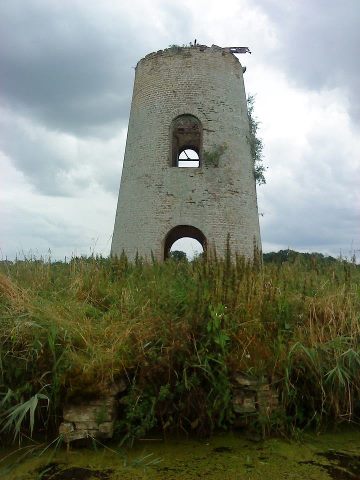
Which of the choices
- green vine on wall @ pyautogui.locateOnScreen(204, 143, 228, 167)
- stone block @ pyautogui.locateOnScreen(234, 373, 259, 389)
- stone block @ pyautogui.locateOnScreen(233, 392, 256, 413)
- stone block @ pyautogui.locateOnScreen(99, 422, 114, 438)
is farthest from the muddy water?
green vine on wall @ pyautogui.locateOnScreen(204, 143, 228, 167)

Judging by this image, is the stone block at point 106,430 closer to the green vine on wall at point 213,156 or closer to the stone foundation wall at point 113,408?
the stone foundation wall at point 113,408

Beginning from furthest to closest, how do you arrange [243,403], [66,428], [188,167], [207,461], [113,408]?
[188,167] → [243,403] → [113,408] → [66,428] → [207,461]

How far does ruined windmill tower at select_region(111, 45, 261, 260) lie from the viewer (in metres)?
9.45

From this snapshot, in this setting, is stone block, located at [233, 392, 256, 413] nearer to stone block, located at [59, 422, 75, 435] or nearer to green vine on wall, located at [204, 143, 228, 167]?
stone block, located at [59, 422, 75, 435]

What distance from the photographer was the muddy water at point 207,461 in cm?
259

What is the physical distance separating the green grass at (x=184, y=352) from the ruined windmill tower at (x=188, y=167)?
→ 5.34 metres

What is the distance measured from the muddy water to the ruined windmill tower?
6.37 m

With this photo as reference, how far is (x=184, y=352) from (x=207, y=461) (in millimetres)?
760

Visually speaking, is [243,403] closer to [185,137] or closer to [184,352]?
[184,352]

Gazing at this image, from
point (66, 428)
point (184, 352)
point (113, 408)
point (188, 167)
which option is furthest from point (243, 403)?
point (188, 167)

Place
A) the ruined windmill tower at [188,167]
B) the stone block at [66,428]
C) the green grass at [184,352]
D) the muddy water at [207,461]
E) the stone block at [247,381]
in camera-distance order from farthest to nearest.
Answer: the ruined windmill tower at [188,167]
the stone block at [247,381]
the green grass at [184,352]
the stone block at [66,428]
the muddy water at [207,461]

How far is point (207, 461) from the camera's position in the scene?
276 cm

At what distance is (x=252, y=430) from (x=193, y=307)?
99 cm

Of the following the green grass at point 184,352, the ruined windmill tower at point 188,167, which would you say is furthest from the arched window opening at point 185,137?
the green grass at point 184,352
